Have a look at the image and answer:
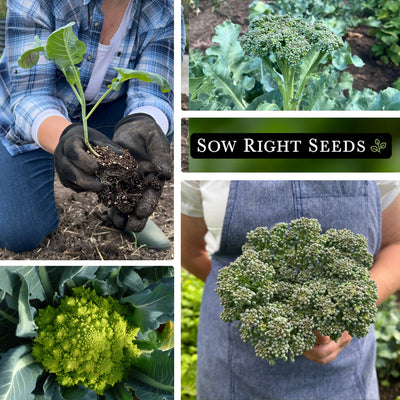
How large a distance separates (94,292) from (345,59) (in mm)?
948

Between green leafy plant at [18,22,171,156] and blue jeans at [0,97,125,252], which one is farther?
blue jeans at [0,97,125,252]

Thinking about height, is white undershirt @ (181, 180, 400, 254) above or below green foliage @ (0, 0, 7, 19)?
below

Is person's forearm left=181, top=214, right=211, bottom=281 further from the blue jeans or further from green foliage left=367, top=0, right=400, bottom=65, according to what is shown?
green foliage left=367, top=0, right=400, bottom=65

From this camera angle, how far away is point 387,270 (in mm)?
1212

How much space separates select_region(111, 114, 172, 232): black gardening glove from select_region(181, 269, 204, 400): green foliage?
671 mm

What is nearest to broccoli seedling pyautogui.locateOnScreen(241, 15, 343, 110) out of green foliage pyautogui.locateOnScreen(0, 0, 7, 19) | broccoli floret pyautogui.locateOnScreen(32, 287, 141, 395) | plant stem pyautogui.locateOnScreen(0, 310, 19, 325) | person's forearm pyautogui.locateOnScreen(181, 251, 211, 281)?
person's forearm pyautogui.locateOnScreen(181, 251, 211, 281)

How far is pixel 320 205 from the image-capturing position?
1203mm

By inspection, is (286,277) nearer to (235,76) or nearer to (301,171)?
(301,171)

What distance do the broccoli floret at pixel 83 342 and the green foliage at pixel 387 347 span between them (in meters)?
1.22

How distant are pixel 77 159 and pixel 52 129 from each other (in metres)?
0.11

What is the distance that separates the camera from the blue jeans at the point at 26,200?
3.91ft

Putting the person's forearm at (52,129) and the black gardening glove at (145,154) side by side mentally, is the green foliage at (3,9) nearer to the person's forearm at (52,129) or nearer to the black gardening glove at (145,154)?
the person's forearm at (52,129)

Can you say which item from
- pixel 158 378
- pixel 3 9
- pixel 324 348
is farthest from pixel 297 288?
pixel 3 9

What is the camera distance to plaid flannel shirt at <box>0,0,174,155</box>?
110 cm
